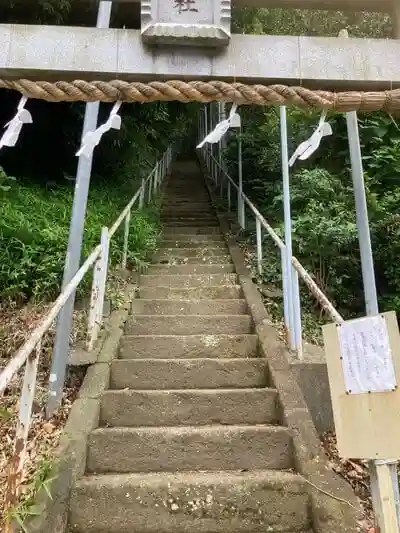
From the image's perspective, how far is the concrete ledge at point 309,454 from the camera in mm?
2520

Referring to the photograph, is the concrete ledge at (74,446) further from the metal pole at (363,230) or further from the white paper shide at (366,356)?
the metal pole at (363,230)

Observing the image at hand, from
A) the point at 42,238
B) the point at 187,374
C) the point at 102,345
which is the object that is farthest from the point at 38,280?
the point at 187,374

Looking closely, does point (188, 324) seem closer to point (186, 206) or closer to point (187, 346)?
point (187, 346)

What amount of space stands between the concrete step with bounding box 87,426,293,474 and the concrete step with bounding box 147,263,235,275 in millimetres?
3233

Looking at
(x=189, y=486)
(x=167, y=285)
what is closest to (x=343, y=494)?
(x=189, y=486)

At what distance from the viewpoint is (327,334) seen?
2240 millimetres

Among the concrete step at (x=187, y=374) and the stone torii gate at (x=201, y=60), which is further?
the concrete step at (x=187, y=374)

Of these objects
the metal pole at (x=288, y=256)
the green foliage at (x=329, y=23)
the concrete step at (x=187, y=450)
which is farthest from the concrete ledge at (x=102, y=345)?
the green foliage at (x=329, y=23)

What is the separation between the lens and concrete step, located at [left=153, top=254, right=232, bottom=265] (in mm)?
6551

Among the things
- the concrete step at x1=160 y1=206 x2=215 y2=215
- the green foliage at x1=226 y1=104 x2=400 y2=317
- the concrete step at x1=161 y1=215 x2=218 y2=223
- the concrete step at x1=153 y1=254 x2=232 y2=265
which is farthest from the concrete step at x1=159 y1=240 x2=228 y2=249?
the concrete step at x1=160 y1=206 x2=215 y2=215

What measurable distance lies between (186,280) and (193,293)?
1.24 ft

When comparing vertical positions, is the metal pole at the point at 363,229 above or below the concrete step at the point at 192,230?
below

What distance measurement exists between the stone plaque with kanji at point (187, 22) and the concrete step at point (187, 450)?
2346 mm

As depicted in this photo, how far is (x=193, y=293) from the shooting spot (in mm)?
5445
